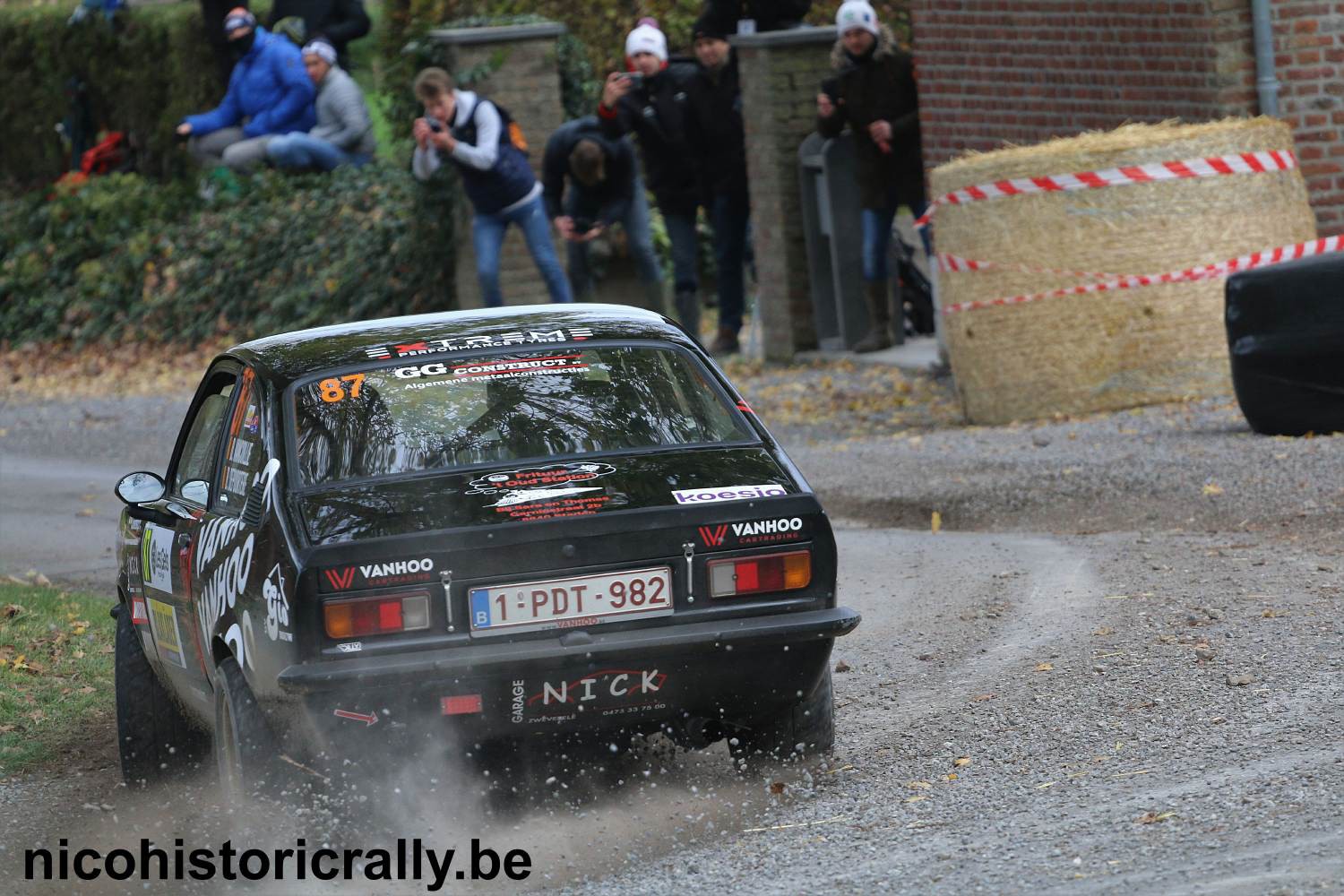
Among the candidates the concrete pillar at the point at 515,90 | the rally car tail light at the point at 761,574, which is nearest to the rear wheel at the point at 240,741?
the rally car tail light at the point at 761,574

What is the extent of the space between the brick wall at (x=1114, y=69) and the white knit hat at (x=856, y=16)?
834 millimetres

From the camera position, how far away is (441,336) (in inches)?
241

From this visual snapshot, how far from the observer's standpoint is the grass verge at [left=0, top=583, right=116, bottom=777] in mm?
7262

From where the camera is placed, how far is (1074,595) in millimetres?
8039

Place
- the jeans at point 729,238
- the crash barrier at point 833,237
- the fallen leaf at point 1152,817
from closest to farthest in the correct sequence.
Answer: the fallen leaf at point 1152,817
the crash barrier at point 833,237
the jeans at point 729,238

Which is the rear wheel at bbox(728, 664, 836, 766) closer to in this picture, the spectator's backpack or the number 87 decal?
the number 87 decal

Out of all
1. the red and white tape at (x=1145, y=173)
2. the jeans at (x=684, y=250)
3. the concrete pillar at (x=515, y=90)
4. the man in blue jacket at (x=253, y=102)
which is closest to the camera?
the red and white tape at (x=1145, y=173)

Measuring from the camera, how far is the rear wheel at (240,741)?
17.7 feet

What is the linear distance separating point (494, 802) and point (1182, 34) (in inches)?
364

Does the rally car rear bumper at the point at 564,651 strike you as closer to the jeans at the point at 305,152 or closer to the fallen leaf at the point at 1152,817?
the fallen leaf at the point at 1152,817

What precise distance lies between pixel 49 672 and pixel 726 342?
1018 centimetres

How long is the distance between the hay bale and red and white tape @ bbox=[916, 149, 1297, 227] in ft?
0.12

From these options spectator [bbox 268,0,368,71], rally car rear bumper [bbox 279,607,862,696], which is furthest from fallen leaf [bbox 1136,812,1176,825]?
spectator [bbox 268,0,368,71]

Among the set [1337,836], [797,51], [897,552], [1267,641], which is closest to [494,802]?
[1337,836]
